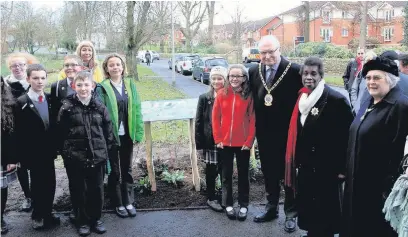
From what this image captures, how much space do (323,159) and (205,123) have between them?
155 centimetres

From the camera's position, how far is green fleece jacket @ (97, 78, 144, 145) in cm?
470

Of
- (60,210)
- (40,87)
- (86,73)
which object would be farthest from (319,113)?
(60,210)

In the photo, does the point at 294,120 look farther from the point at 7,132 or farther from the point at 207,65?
the point at 207,65

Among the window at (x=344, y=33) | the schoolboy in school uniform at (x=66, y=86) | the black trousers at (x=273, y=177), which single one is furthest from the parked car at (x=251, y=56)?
the schoolboy in school uniform at (x=66, y=86)

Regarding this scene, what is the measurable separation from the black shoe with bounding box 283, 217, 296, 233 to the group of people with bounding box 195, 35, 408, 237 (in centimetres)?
1

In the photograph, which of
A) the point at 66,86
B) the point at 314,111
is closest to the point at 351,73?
the point at 314,111

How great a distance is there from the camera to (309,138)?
3.93m

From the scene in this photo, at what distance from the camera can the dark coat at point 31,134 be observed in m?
4.36

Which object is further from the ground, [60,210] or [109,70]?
[109,70]

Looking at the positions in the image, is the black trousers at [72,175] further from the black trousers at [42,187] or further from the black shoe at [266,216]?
the black shoe at [266,216]

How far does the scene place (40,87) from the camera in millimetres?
4453

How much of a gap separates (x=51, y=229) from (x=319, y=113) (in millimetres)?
3192

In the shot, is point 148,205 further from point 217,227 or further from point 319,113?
point 319,113

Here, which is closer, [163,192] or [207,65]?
[163,192]
